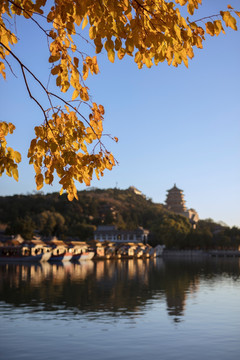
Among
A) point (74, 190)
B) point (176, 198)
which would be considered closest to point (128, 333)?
point (74, 190)

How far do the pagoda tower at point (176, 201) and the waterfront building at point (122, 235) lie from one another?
57.4 meters

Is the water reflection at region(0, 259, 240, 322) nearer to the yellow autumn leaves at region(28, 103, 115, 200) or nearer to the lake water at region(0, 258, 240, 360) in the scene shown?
the lake water at region(0, 258, 240, 360)

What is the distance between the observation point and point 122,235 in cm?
11500

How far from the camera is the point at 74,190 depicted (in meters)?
5.81

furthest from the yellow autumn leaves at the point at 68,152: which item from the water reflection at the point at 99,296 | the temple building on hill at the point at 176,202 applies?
the temple building on hill at the point at 176,202

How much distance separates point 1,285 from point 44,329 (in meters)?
17.6

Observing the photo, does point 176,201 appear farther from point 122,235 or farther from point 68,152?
point 68,152

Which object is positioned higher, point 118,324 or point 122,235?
point 122,235

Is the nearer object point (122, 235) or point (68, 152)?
point (68, 152)

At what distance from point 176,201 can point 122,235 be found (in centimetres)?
6231

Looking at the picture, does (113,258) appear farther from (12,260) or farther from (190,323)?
(190,323)

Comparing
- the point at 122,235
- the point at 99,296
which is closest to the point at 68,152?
the point at 99,296

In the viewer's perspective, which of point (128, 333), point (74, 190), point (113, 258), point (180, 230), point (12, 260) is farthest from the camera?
point (180, 230)

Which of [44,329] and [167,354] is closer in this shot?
[167,354]
